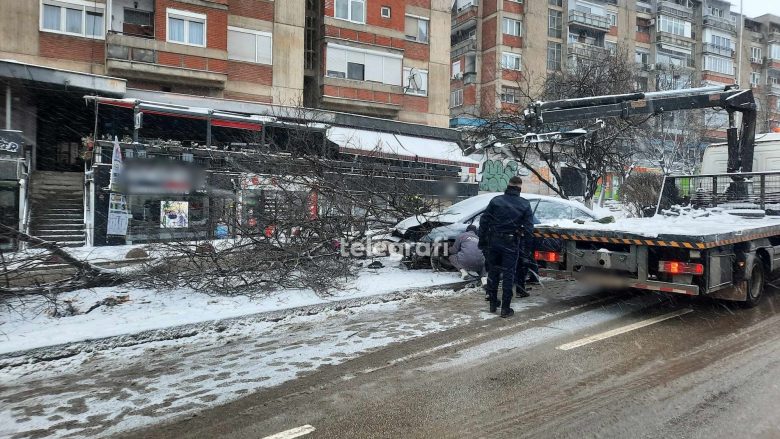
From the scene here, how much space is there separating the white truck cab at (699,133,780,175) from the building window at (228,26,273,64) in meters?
19.5

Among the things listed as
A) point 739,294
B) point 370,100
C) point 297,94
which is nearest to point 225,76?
point 297,94

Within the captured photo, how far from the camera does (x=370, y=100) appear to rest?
2691 cm

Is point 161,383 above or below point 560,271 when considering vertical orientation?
below

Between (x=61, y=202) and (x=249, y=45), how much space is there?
426 inches

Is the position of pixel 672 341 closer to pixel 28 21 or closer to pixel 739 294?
pixel 739 294

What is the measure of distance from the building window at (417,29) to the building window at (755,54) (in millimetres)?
45484

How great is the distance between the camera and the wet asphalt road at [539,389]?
367 cm

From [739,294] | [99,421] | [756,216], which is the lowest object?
[99,421]

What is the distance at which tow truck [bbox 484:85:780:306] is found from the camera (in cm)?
642

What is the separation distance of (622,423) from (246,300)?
523 centimetres

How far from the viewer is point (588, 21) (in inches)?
1743

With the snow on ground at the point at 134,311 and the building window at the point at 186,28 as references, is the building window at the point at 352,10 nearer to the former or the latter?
the building window at the point at 186,28

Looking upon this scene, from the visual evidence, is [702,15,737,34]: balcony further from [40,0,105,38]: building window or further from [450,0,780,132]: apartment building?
[40,0,105,38]: building window

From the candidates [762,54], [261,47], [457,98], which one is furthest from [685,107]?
[762,54]
